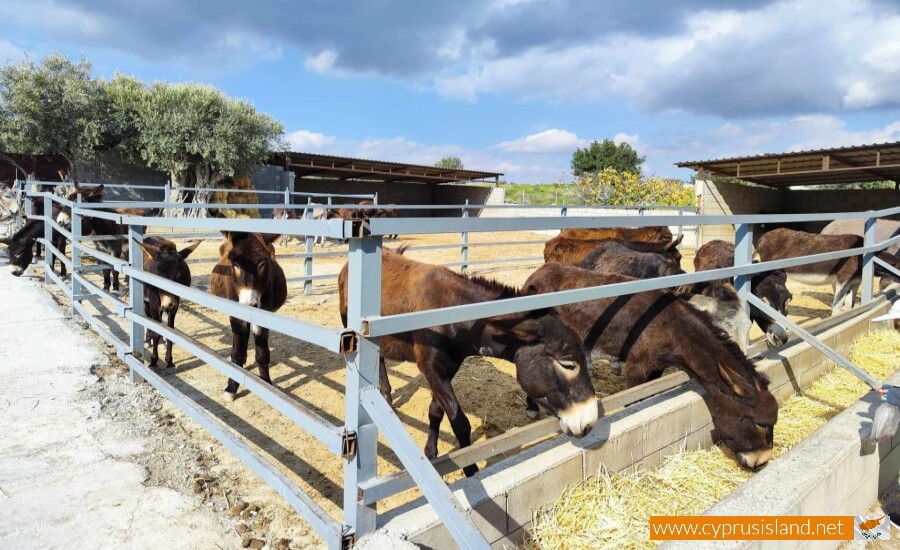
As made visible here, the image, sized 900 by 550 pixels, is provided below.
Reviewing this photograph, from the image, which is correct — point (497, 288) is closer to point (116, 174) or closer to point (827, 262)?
point (827, 262)

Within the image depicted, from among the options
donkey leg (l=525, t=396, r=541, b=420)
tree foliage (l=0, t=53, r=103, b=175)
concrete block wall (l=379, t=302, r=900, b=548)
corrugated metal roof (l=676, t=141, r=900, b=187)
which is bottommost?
donkey leg (l=525, t=396, r=541, b=420)

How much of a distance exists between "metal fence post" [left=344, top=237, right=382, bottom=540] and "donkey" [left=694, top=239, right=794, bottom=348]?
409cm

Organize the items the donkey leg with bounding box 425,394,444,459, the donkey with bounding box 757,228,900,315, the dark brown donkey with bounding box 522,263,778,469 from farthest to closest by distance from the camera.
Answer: the donkey with bounding box 757,228,900,315 < the donkey leg with bounding box 425,394,444,459 < the dark brown donkey with bounding box 522,263,778,469

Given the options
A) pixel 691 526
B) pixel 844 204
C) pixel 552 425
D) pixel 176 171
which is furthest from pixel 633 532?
pixel 844 204

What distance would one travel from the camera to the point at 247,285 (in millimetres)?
4145

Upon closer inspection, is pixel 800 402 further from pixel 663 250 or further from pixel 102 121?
pixel 102 121

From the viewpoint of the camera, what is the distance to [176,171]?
2055 cm

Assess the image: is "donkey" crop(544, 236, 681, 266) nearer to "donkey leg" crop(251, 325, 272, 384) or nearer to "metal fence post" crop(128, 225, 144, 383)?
"donkey leg" crop(251, 325, 272, 384)

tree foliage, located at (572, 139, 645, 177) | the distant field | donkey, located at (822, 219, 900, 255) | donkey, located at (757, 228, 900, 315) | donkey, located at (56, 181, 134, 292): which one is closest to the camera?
donkey, located at (757, 228, 900, 315)

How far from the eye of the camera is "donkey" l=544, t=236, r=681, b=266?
6.50 metres

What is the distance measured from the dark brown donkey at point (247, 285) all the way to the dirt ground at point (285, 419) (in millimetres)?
335

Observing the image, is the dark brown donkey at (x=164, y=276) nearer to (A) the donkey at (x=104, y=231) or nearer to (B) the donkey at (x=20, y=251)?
(A) the donkey at (x=104, y=231)

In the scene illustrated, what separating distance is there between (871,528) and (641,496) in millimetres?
1322

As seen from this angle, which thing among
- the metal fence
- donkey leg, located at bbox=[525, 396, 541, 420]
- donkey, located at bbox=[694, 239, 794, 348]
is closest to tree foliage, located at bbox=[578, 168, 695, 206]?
donkey, located at bbox=[694, 239, 794, 348]
